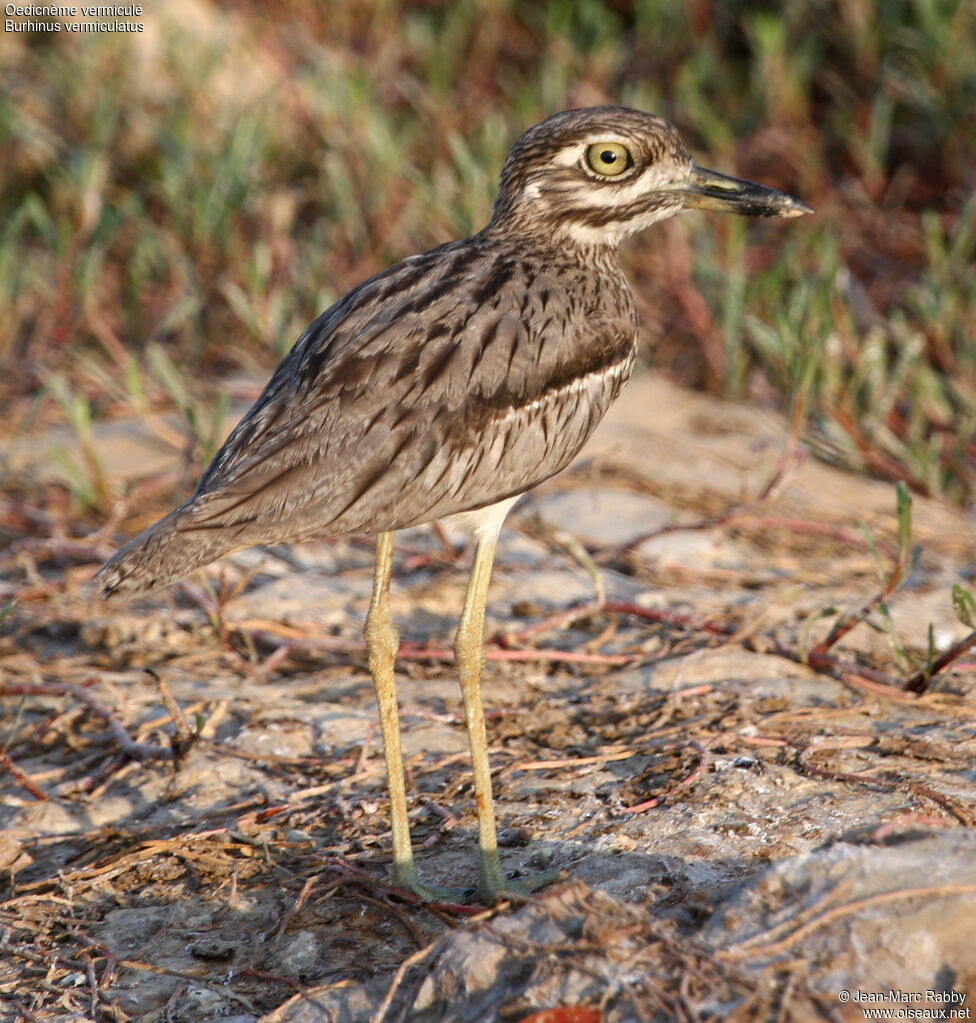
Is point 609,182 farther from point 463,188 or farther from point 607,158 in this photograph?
point 463,188

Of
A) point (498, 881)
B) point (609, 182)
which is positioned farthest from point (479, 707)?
point (609, 182)

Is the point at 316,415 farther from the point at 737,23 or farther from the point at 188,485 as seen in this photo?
the point at 737,23

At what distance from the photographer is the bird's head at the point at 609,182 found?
3.54 m

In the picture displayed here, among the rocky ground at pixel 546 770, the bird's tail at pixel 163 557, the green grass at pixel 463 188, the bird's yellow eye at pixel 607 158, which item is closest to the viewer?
the rocky ground at pixel 546 770

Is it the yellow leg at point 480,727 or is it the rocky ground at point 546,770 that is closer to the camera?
the rocky ground at point 546,770

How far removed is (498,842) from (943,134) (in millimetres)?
4476

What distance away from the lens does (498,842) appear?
123 inches

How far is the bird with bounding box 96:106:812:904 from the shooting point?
293 centimetres

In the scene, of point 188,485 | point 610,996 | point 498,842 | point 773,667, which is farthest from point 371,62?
point 610,996

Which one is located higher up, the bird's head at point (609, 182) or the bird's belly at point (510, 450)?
the bird's head at point (609, 182)

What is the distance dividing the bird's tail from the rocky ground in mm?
659

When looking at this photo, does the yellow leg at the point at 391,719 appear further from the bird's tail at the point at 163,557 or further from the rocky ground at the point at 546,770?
the bird's tail at the point at 163,557

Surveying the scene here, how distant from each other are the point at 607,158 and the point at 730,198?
0.33 m

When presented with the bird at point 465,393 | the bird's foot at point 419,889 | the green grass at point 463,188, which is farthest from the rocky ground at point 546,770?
the green grass at point 463,188
